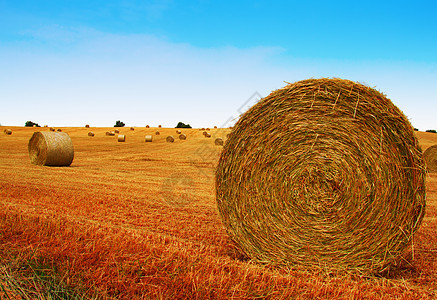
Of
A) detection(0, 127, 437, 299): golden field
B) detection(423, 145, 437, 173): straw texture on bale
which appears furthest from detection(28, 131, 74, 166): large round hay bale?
detection(423, 145, 437, 173): straw texture on bale

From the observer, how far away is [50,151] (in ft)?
45.6

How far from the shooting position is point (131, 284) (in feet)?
10.0

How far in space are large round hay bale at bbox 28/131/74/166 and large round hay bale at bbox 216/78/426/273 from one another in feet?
37.5

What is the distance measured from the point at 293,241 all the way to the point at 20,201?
17.5 feet

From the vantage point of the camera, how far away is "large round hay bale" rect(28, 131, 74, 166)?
13930 millimetres

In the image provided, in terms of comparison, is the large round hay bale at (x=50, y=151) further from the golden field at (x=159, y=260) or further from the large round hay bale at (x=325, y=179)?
the large round hay bale at (x=325, y=179)

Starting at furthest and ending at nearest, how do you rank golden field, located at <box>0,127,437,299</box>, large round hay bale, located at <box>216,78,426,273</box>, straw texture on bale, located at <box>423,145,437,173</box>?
straw texture on bale, located at <box>423,145,437,173</box> → large round hay bale, located at <box>216,78,426,273</box> → golden field, located at <box>0,127,437,299</box>

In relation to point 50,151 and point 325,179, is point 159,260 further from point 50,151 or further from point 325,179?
point 50,151

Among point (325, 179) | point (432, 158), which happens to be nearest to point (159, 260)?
point (325, 179)

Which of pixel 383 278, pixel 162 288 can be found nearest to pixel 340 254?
pixel 383 278

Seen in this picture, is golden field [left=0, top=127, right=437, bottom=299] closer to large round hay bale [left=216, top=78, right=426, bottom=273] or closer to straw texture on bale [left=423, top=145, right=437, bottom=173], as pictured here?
large round hay bale [left=216, top=78, right=426, bottom=273]

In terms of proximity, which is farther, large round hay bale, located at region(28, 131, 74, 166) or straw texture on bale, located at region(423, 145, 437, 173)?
straw texture on bale, located at region(423, 145, 437, 173)

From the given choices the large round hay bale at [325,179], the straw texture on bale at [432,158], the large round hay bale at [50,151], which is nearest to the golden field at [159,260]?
the large round hay bale at [325,179]

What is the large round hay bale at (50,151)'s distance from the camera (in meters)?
13.9
